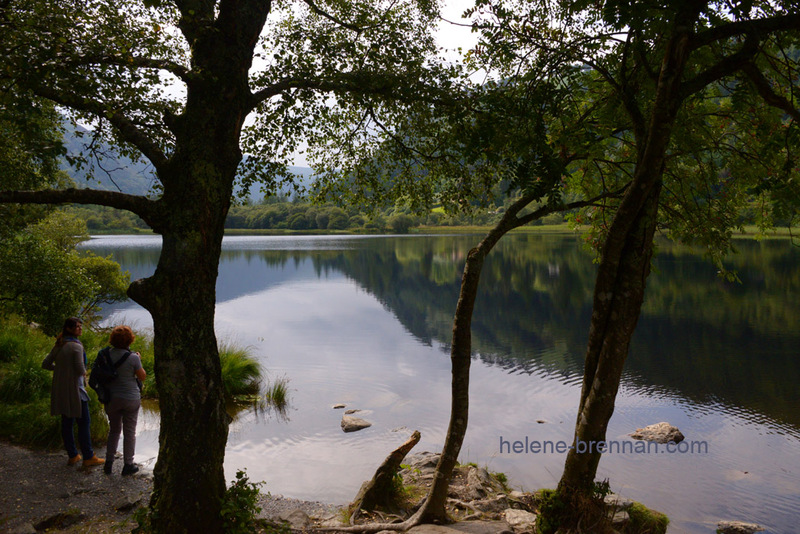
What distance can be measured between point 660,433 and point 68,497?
11675 millimetres

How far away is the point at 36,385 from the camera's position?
410 inches

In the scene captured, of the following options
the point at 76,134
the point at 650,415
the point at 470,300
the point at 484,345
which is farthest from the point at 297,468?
the point at 484,345

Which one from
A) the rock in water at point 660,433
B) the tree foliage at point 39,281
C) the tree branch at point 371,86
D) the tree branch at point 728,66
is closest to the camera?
the tree branch at point 728,66

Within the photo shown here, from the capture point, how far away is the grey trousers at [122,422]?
24.1 ft

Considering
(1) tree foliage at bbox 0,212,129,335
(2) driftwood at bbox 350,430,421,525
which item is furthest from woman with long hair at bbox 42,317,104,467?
(1) tree foliage at bbox 0,212,129,335

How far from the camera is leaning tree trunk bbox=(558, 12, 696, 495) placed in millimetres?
4367

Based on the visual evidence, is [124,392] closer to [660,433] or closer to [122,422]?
[122,422]

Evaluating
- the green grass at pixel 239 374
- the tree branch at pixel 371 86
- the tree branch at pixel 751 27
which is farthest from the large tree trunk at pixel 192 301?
the green grass at pixel 239 374

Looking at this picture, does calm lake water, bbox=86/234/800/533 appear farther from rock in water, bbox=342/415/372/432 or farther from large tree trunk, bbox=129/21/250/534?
large tree trunk, bbox=129/21/250/534

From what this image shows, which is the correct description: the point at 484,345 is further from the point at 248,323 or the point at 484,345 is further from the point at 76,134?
the point at 76,134

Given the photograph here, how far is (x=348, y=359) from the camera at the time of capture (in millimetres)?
20906

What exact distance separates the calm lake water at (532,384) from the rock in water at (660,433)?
1.28 ft

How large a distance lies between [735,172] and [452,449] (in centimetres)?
439

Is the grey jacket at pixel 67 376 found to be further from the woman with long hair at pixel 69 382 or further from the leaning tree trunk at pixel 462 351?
the leaning tree trunk at pixel 462 351
